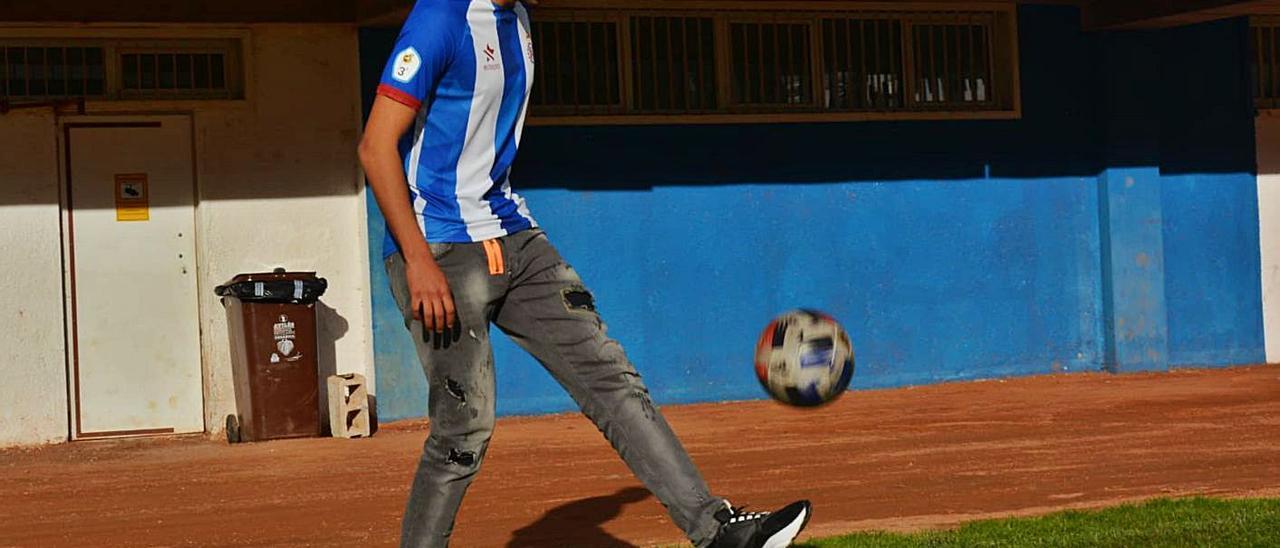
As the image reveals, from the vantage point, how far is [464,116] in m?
4.96

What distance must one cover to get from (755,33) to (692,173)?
1253mm

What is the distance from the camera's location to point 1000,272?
1417 cm

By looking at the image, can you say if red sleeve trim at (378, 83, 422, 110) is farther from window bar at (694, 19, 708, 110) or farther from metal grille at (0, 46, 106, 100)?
window bar at (694, 19, 708, 110)

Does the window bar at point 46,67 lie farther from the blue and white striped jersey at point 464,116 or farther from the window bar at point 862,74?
the blue and white striped jersey at point 464,116

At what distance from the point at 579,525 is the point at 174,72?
6.27 m

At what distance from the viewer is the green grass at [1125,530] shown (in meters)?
6.41

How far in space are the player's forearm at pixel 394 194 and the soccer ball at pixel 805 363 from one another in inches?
53.7

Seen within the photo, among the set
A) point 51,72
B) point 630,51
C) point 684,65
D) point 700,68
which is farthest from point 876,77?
point 51,72

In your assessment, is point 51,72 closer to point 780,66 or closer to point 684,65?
point 684,65

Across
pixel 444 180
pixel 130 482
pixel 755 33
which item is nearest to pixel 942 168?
pixel 755 33

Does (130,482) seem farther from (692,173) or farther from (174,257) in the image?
(692,173)

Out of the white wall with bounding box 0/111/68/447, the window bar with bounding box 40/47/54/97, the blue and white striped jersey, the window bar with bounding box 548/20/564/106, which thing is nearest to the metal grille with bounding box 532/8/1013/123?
the window bar with bounding box 548/20/564/106

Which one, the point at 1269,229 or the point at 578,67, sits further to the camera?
the point at 1269,229

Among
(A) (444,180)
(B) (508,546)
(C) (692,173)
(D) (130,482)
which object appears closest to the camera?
(A) (444,180)
